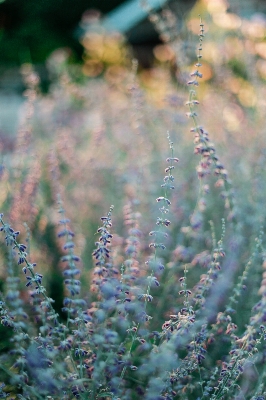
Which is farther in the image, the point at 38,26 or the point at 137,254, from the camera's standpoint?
the point at 38,26

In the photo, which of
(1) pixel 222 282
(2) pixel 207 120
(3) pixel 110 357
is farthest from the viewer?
(2) pixel 207 120

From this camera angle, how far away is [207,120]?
4.05 m

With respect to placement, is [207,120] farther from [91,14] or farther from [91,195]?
[91,14]

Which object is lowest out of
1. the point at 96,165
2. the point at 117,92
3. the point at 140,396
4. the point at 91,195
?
the point at 140,396

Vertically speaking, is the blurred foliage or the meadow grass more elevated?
the blurred foliage

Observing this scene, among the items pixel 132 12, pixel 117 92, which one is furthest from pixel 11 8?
pixel 117 92

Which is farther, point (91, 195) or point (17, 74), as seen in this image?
point (17, 74)

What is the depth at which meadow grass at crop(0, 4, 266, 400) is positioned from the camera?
1639mm

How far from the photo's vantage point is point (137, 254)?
7.02 ft

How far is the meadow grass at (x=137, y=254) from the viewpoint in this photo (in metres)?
1.64

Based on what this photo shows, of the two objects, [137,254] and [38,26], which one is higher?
[38,26]

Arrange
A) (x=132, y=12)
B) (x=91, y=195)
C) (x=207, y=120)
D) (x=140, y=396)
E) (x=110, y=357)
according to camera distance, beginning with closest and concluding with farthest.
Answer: (x=110, y=357) → (x=140, y=396) → (x=91, y=195) → (x=207, y=120) → (x=132, y=12)

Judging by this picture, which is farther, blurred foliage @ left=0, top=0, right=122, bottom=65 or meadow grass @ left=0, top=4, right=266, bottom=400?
blurred foliage @ left=0, top=0, right=122, bottom=65

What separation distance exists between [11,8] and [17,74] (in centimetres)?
138
